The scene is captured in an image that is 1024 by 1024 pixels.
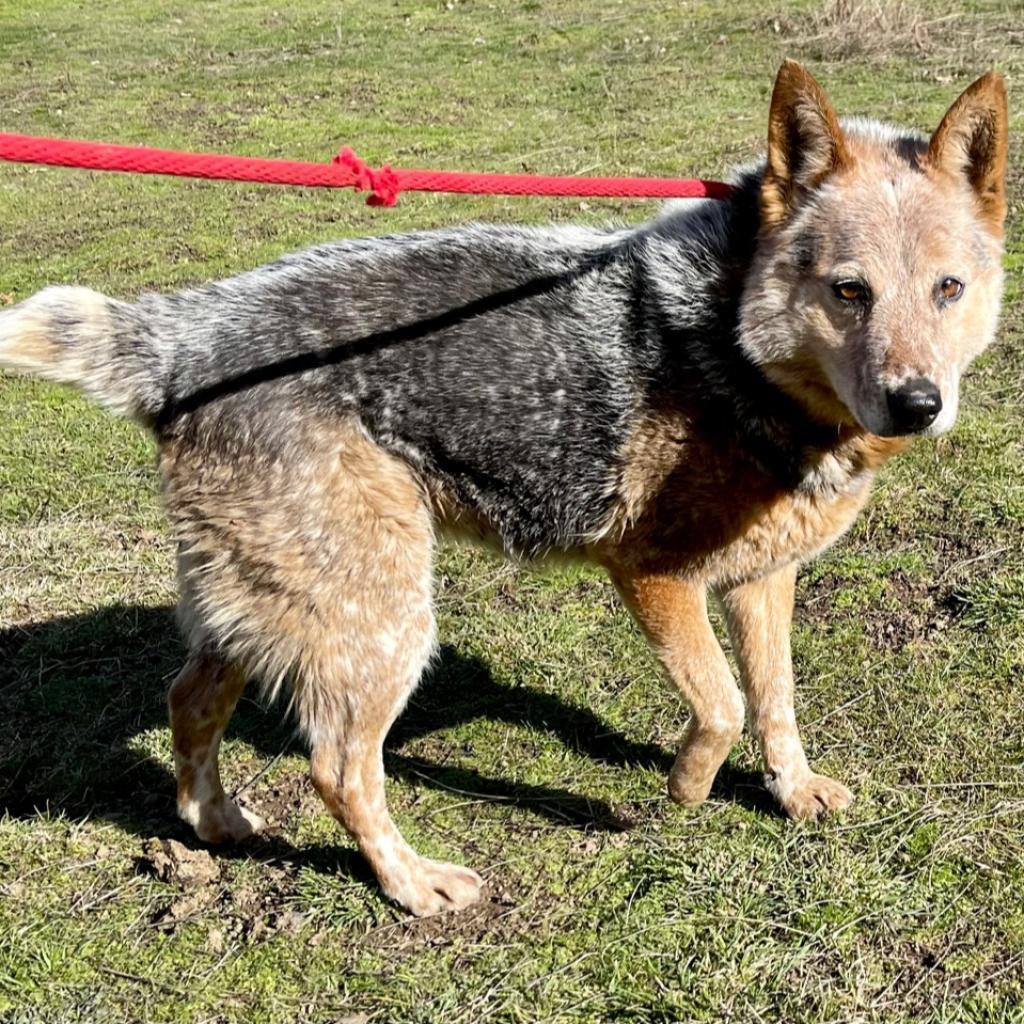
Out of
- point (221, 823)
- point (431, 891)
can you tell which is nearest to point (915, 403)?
point (431, 891)

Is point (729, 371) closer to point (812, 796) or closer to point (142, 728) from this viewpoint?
point (812, 796)

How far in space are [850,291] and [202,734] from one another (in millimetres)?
2469

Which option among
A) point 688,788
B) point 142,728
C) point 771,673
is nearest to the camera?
point 688,788

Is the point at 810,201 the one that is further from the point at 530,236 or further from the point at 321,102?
the point at 321,102

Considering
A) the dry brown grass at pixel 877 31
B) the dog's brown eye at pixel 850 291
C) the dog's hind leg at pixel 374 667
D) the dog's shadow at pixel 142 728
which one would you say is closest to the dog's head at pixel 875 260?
the dog's brown eye at pixel 850 291

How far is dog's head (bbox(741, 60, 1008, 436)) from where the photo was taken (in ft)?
10.2

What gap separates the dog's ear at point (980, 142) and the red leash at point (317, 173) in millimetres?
664

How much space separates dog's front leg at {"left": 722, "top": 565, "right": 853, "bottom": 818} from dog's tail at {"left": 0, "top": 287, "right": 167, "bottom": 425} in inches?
79.3

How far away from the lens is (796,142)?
334cm

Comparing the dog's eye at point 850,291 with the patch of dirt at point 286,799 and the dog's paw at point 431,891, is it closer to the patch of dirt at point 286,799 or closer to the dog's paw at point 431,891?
the dog's paw at point 431,891

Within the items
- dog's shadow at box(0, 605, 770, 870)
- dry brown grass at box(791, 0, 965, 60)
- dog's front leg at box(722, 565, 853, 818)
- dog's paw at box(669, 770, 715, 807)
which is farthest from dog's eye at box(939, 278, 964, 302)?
dry brown grass at box(791, 0, 965, 60)

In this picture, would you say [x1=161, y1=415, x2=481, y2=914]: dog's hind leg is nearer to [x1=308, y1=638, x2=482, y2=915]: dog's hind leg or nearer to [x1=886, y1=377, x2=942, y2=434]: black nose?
[x1=308, y1=638, x2=482, y2=915]: dog's hind leg

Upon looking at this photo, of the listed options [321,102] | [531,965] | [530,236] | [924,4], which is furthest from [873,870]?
[924,4]

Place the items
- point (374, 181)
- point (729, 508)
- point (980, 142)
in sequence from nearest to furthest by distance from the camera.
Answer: point (374, 181)
point (980, 142)
point (729, 508)
